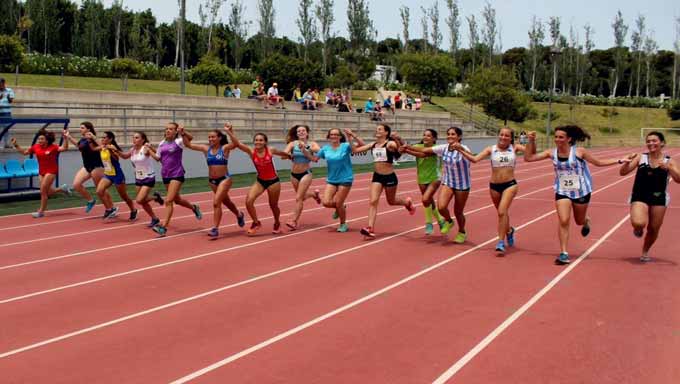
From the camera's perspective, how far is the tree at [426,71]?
63.1 metres

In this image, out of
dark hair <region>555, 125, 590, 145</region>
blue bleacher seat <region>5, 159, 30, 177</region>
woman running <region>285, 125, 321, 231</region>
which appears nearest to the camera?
dark hair <region>555, 125, 590, 145</region>

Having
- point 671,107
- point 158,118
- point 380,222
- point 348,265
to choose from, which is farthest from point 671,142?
point 348,265

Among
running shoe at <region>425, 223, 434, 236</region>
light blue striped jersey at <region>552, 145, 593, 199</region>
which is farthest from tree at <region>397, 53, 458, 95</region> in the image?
light blue striped jersey at <region>552, 145, 593, 199</region>

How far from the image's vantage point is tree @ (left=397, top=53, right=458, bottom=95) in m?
63.1

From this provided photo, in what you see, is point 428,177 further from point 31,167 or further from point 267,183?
point 31,167

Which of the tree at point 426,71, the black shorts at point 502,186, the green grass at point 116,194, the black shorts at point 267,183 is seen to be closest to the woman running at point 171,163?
the black shorts at point 267,183

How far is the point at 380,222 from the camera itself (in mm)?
14867

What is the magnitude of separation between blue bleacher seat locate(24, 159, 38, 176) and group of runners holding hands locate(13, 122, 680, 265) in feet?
12.2

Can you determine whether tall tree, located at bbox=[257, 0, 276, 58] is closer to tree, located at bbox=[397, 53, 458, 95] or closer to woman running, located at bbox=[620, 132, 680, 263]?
tree, located at bbox=[397, 53, 458, 95]

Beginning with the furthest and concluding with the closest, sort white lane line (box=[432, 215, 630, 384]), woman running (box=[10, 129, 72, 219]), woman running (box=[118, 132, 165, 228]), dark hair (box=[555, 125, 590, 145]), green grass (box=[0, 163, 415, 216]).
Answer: green grass (box=[0, 163, 415, 216])
woman running (box=[10, 129, 72, 219])
woman running (box=[118, 132, 165, 228])
dark hair (box=[555, 125, 590, 145])
white lane line (box=[432, 215, 630, 384])

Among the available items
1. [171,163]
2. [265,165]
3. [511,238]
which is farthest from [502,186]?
[171,163]

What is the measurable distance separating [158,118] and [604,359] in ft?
69.2

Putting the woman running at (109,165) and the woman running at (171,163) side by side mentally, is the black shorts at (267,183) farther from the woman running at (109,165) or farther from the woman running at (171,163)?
the woman running at (109,165)

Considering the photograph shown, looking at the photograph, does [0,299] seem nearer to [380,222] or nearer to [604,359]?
[604,359]
